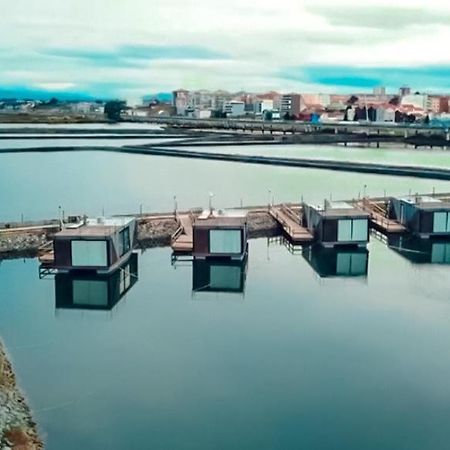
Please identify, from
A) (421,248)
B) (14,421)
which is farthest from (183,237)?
(14,421)

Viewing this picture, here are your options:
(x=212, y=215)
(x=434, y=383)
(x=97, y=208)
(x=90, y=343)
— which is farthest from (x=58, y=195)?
(x=434, y=383)

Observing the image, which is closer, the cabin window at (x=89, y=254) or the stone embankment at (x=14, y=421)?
the stone embankment at (x=14, y=421)

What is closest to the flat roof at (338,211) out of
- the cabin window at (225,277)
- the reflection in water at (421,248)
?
the reflection in water at (421,248)

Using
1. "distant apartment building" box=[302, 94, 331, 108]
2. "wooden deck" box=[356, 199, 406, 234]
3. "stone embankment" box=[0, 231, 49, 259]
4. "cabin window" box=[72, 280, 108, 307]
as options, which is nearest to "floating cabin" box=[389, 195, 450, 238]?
"wooden deck" box=[356, 199, 406, 234]

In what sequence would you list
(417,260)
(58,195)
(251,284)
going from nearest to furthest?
(251,284) < (417,260) < (58,195)

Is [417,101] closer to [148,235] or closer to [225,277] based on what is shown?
[148,235]

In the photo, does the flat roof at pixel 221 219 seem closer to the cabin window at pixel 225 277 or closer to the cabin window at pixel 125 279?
the cabin window at pixel 225 277

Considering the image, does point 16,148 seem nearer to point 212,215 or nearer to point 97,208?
point 97,208
